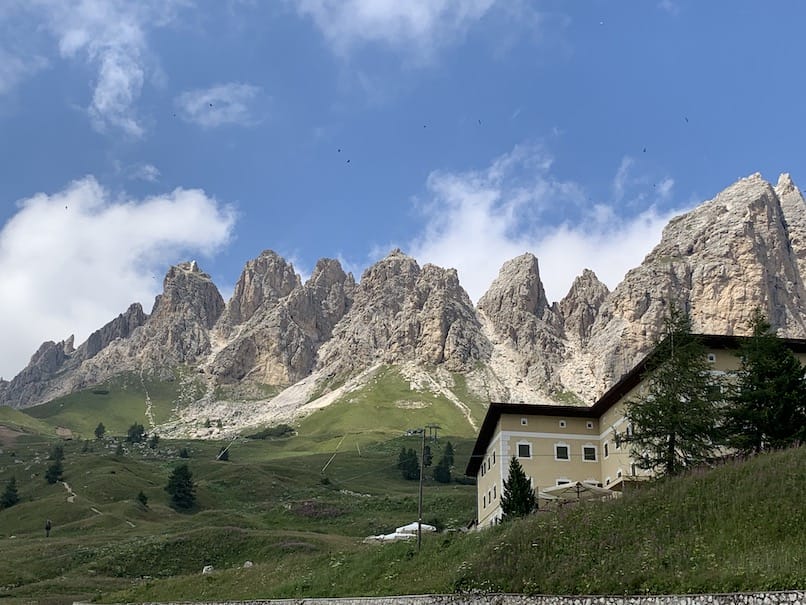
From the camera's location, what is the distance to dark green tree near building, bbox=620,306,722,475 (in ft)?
143

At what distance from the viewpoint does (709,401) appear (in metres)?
44.9

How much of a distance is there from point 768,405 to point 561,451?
2331 cm

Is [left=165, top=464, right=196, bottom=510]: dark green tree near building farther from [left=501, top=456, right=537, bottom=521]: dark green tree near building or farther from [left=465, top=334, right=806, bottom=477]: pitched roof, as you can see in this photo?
[left=501, top=456, right=537, bottom=521]: dark green tree near building

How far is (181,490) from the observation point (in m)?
123

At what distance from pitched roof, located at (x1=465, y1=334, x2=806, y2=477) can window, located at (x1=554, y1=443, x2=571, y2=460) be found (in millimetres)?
2597

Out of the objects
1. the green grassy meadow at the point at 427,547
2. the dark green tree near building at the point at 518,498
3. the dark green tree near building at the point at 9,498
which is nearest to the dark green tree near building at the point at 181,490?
the green grassy meadow at the point at 427,547

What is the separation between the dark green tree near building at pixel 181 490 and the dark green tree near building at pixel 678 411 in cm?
9193

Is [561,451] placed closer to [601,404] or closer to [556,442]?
[556,442]

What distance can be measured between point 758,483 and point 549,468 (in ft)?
111

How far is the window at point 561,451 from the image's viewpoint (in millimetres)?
65188

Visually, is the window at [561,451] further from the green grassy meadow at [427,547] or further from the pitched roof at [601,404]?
the green grassy meadow at [427,547]

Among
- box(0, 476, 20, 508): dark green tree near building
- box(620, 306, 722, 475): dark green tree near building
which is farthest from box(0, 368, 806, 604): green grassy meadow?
box(620, 306, 722, 475): dark green tree near building

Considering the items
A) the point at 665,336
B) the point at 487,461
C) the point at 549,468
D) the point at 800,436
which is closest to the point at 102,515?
the point at 487,461

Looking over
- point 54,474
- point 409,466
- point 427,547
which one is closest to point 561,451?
point 427,547
